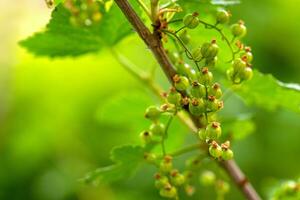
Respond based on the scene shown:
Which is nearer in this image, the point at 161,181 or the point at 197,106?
the point at 197,106

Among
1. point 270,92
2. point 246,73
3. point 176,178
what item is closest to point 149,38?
point 246,73

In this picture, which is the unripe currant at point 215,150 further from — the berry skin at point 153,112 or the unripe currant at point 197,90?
the berry skin at point 153,112

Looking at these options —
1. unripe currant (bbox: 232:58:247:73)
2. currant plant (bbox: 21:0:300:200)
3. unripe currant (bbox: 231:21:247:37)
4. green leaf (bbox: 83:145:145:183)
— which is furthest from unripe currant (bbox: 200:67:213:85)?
green leaf (bbox: 83:145:145:183)

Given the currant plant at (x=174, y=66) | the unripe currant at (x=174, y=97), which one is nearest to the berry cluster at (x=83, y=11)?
the currant plant at (x=174, y=66)

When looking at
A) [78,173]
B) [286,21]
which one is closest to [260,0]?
[286,21]

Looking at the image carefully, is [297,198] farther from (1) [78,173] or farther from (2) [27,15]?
(2) [27,15]

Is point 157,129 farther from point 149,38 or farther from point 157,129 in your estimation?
point 149,38
